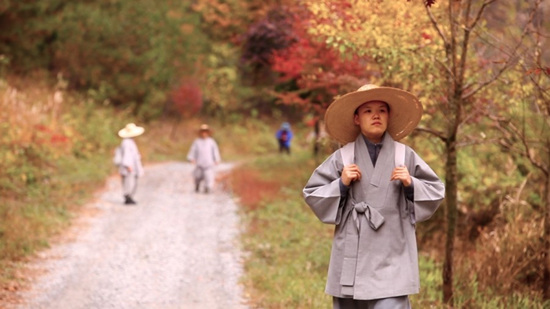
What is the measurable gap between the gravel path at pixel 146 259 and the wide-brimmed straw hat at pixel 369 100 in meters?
3.03

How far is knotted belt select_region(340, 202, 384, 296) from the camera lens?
4582mm

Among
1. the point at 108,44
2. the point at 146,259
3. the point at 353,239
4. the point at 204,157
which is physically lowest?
the point at 146,259

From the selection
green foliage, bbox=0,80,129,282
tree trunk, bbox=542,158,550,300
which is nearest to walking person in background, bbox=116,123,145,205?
green foliage, bbox=0,80,129,282

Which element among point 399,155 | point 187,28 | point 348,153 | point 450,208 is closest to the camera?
point 399,155

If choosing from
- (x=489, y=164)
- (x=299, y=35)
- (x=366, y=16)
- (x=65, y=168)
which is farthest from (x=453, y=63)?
(x=65, y=168)

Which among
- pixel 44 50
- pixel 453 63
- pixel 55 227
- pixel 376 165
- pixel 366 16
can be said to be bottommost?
pixel 55 227

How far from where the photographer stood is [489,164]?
11461 millimetres

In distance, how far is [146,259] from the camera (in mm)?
9445

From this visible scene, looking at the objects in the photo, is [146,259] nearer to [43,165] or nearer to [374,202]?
[374,202]

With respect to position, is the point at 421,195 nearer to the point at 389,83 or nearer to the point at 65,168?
the point at 389,83

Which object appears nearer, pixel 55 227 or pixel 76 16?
pixel 55 227

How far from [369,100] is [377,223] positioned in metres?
0.80

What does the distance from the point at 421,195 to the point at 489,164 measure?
731 centimetres

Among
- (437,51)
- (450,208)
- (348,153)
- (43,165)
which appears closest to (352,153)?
(348,153)
